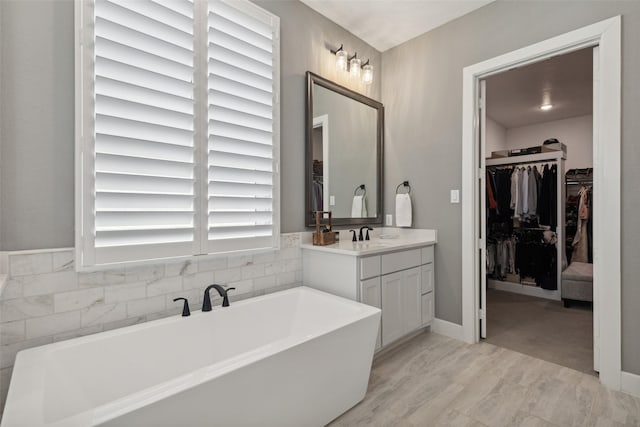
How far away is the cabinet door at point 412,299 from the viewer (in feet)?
8.43

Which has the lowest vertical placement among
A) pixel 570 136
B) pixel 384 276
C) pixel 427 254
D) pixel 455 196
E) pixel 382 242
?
pixel 384 276

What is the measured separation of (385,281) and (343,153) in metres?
1.25

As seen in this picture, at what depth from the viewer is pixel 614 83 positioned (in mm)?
1978

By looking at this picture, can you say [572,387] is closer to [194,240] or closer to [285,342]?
[285,342]

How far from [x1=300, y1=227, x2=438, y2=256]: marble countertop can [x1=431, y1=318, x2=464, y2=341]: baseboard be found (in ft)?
2.47

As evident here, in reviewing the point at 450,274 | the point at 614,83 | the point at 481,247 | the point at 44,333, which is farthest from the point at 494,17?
the point at 44,333

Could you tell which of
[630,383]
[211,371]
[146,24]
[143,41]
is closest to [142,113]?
[143,41]

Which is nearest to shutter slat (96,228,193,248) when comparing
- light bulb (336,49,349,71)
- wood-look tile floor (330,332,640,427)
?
wood-look tile floor (330,332,640,427)

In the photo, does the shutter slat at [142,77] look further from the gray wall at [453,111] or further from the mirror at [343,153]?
the gray wall at [453,111]

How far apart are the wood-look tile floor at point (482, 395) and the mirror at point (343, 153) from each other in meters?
1.34

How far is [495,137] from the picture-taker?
18.3 ft

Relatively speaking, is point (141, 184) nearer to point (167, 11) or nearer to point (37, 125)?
point (37, 125)

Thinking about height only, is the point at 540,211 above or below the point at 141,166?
below

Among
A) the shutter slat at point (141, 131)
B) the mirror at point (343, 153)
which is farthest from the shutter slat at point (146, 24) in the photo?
the mirror at point (343, 153)
